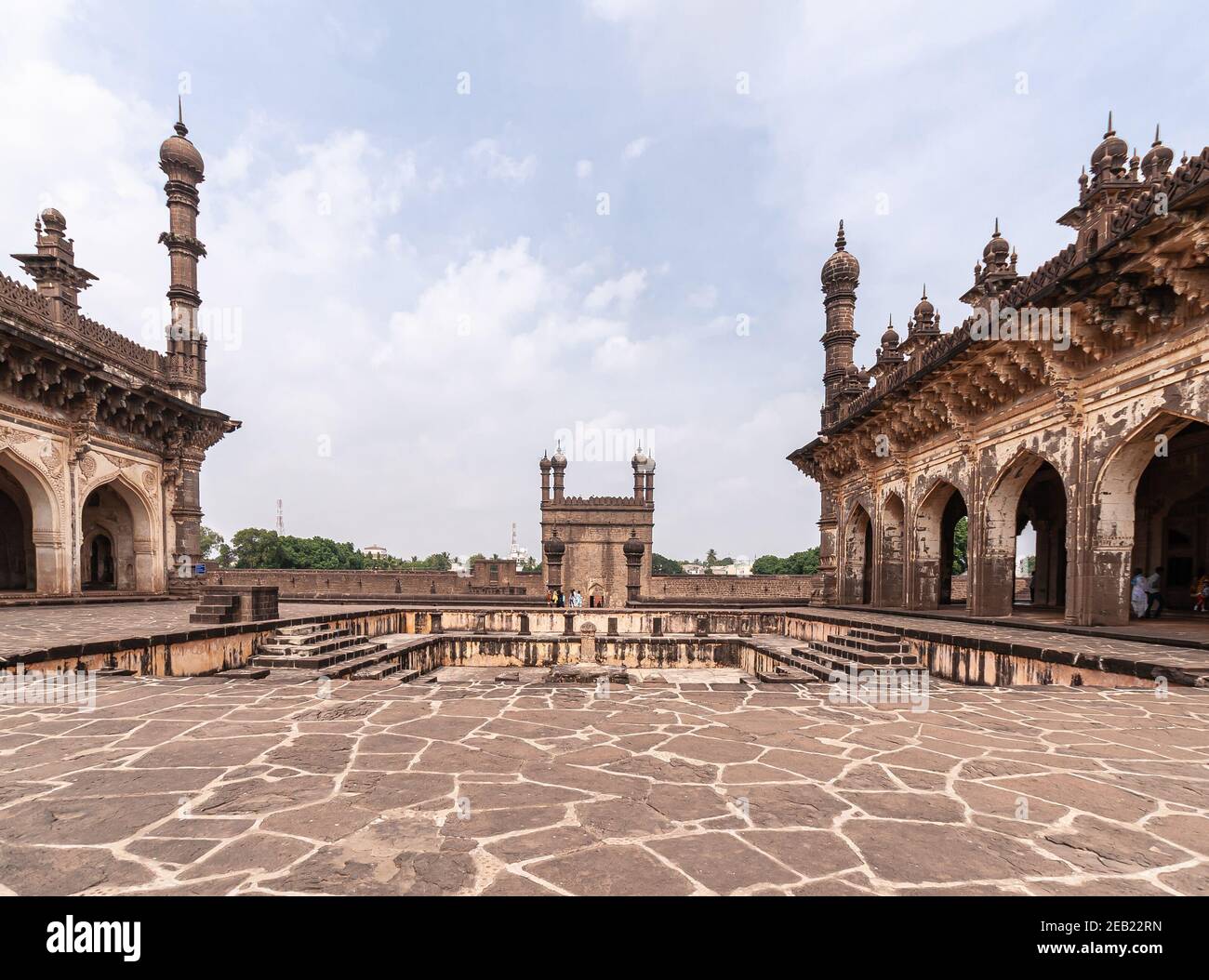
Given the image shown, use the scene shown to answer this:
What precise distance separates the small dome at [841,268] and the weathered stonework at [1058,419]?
6 cm

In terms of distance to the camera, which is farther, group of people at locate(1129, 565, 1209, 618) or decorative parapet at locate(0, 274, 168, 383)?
decorative parapet at locate(0, 274, 168, 383)

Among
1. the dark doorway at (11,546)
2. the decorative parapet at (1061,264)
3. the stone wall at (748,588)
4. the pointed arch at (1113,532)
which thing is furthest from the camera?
the stone wall at (748,588)

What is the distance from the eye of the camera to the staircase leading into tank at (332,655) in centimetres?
755

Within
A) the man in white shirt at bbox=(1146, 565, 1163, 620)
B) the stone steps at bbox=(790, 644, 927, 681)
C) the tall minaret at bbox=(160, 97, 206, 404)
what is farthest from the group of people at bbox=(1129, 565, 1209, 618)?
the tall minaret at bbox=(160, 97, 206, 404)

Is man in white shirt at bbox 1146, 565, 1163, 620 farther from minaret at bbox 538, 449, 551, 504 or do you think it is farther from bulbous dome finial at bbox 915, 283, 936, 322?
minaret at bbox 538, 449, 551, 504

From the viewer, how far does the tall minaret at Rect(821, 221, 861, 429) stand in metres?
18.9

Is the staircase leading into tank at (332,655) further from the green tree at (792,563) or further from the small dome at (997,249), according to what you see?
the green tree at (792,563)

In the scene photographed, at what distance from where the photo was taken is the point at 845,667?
775 cm

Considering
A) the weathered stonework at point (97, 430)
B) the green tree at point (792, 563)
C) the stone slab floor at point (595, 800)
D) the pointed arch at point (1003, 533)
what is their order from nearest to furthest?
the stone slab floor at point (595, 800), the pointed arch at point (1003, 533), the weathered stonework at point (97, 430), the green tree at point (792, 563)

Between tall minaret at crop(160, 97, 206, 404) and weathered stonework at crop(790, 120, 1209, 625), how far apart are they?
21.2 meters

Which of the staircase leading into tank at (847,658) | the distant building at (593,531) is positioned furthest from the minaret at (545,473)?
the staircase leading into tank at (847,658)
